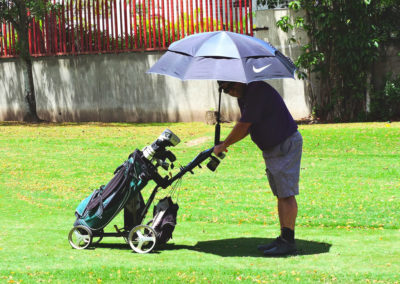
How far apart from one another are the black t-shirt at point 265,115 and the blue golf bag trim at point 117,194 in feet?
3.55

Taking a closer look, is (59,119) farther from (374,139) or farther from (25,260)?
(25,260)

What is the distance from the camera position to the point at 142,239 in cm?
664

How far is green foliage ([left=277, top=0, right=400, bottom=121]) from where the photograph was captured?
734 inches

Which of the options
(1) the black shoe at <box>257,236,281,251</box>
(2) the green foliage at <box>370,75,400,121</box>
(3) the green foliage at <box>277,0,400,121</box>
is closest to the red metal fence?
(3) the green foliage at <box>277,0,400,121</box>

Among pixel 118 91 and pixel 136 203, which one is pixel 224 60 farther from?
pixel 118 91

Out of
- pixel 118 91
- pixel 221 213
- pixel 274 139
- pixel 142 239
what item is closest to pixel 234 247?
pixel 142 239

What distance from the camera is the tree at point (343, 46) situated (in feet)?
61.2

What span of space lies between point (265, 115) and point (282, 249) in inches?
48.7

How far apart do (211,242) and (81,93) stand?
1491 cm

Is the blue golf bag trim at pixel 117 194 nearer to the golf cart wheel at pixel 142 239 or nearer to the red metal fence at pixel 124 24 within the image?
the golf cart wheel at pixel 142 239

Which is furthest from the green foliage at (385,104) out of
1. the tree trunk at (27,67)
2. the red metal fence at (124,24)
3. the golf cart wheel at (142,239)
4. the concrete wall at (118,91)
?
the golf cart wheel at (142,239)

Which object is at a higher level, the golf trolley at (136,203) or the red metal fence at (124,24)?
the red metal fence at (124,24)

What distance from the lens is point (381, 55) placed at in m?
19.0

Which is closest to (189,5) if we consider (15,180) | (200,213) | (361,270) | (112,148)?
(112,148)
